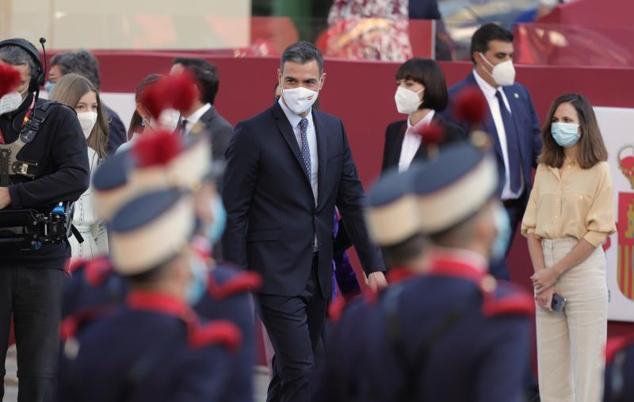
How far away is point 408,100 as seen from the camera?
9602 millimetres

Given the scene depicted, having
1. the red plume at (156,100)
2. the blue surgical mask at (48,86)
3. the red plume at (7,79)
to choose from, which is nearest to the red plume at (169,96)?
the red plume at (156,100)

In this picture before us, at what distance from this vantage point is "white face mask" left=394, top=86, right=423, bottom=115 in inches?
378

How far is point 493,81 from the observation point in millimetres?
9789

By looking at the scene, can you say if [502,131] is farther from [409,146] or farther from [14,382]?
[14,382]

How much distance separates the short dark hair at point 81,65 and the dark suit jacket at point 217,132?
1.30 meters

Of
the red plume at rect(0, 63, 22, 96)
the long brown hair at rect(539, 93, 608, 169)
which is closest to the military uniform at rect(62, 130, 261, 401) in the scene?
the red plume at rect(0, 63, 22, 96)

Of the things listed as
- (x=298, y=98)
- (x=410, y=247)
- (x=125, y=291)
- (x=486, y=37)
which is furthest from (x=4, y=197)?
(x=410, y=247)

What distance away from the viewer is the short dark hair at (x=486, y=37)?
9883 mm

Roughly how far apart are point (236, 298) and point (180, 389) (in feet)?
2.27

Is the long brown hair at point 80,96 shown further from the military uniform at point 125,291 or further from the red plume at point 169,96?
the red plume at point 169,96

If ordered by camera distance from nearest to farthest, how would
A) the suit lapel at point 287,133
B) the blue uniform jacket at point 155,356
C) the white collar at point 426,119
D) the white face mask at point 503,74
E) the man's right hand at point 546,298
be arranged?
the blue uniform jacket at point 155,356, the suit lapel at point 287,133, the man's right hand at point 546,298, the white collar at point 426,119, the white face mask at point 503,74

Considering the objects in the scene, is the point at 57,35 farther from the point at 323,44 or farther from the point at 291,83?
the point at 291,83

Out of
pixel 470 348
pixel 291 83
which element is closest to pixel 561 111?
pixel 291 83

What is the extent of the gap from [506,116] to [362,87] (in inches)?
54.4
